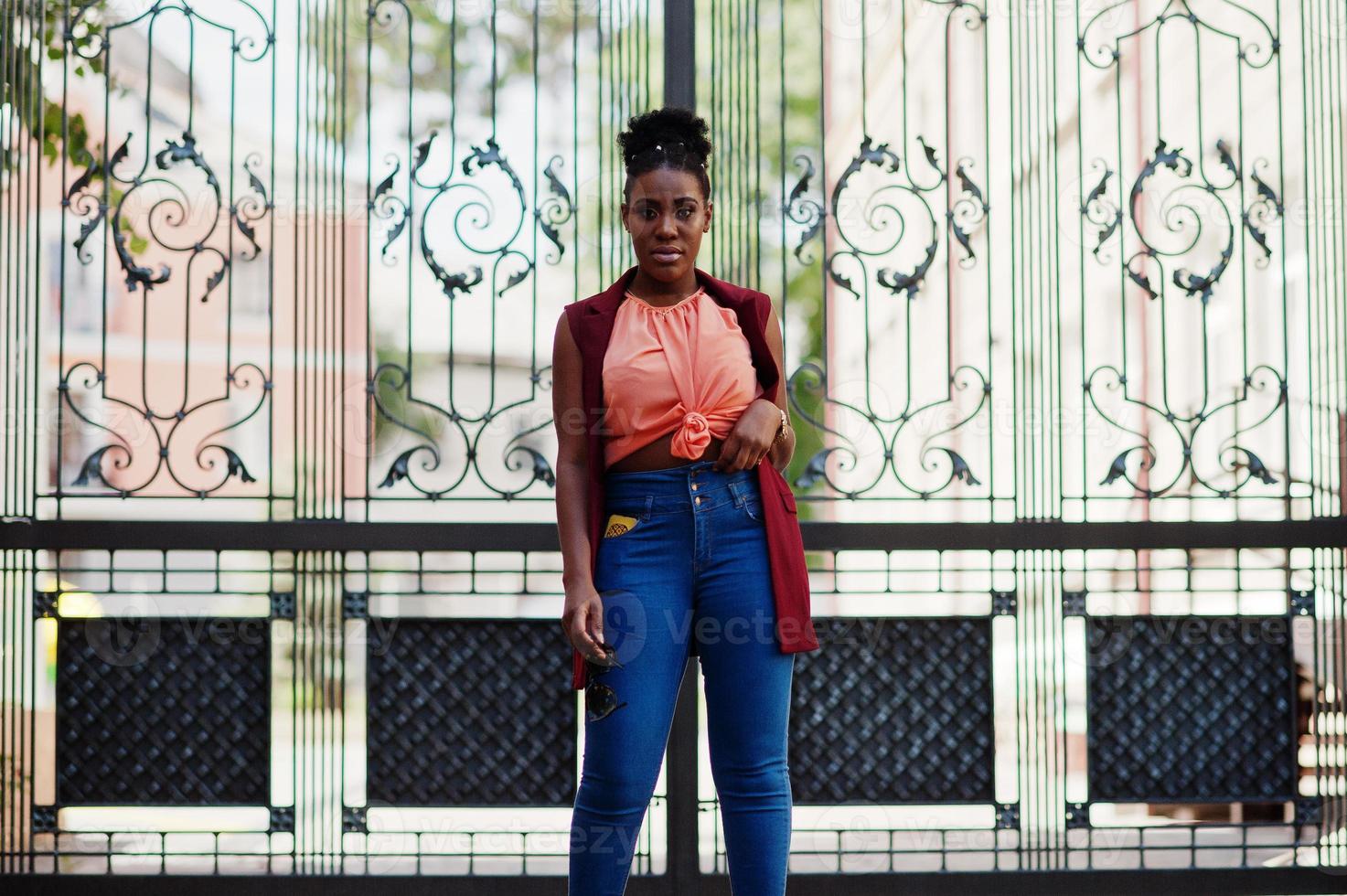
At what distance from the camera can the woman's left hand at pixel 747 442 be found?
6.97 feet

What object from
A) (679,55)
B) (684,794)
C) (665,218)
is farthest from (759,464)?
(679,55)

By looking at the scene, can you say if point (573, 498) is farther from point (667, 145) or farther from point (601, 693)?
point (667, 145)

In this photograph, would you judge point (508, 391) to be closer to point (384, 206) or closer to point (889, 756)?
point (384, 206)

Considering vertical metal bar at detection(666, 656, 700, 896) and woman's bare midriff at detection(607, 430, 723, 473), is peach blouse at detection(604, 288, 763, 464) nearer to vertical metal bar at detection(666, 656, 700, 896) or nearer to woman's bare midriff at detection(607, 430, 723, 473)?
woman's bare midriff at detection(607, 430, 723, 473)

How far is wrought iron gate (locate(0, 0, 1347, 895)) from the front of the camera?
319 centimetres

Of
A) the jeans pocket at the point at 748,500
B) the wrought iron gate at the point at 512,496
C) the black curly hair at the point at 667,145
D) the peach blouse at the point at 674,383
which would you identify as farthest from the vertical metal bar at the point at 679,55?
the jeans pocket at the point at 748,500

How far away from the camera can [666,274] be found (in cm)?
222

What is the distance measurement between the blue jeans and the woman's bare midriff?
0.01 m

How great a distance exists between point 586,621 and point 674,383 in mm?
417

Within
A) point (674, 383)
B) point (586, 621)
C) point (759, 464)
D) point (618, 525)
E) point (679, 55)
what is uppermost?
point (679, 55)

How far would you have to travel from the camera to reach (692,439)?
6.93 ft

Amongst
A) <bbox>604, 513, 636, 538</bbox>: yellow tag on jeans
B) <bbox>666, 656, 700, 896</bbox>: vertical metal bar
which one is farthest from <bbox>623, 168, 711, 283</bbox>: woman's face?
<bbox>666, 656, 700, 896</bbox>: vertical metal bar

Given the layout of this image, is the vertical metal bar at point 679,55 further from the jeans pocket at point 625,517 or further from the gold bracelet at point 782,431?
the jeans pocket at point 625,517

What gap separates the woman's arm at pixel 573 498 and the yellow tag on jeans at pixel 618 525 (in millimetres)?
41
